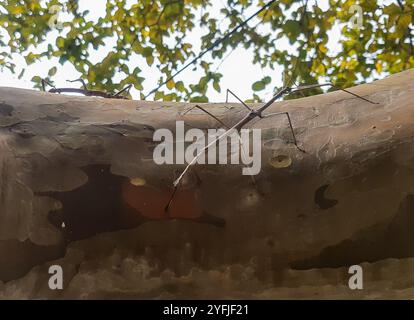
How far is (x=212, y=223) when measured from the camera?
0.84 meters

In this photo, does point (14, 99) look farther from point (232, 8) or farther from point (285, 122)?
point (232, 8)

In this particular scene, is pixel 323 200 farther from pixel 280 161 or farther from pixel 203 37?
pixel 203 37

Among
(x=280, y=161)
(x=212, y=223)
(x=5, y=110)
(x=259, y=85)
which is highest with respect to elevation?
(x=259, y=85)

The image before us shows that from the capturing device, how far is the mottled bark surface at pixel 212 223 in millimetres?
810

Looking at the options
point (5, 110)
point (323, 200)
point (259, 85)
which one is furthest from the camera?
point (259, 85)

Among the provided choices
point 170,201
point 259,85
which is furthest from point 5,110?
point 259,85

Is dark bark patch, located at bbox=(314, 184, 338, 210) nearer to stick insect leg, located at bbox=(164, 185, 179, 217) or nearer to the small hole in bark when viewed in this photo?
the small hole in bark

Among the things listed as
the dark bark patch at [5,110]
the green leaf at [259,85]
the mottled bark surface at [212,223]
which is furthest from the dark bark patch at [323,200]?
the green leaf at [259,85]

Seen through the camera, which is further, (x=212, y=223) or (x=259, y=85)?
(x=259, y=85)

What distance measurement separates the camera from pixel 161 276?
820mm

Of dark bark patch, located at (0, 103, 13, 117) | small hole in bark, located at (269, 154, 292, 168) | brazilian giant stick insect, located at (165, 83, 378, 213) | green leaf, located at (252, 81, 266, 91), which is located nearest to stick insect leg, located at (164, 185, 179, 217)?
brazilian giant stick insect, located at (165, 83, 378, 213)

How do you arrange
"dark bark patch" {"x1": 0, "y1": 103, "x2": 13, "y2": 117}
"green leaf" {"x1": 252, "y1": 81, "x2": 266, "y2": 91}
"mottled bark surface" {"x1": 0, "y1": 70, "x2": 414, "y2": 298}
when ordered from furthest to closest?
1. "green leaf" {"x1": 252, "y1": 81, "x2": 266, "y2": 91}
2. "dark bark patch" {"x1": 0, "y1": 103, "x2": 13, "y2": 117}
3. "mottled bark surface" {"x1": 0, "y1": 70, "x2": 414, "y2": 298}

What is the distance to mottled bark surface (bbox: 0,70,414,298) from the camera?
0.81 metres

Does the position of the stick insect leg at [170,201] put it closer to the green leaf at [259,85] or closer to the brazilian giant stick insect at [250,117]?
the brazilian giant stick insect at [250,117]
